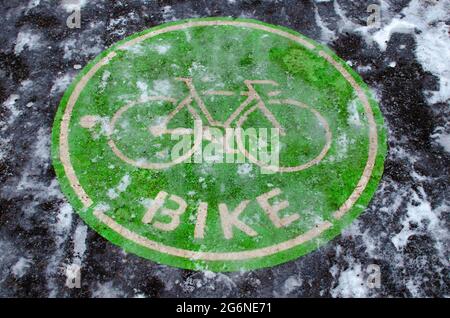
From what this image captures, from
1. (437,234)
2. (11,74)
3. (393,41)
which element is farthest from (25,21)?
(437,234)

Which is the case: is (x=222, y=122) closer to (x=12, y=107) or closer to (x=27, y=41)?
(x=12, y=107)

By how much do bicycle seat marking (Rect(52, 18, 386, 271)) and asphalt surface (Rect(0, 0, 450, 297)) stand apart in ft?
0.62

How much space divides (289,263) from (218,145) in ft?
5.88

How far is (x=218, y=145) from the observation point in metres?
5.93

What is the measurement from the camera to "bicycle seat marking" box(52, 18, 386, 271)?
5246 millimetres

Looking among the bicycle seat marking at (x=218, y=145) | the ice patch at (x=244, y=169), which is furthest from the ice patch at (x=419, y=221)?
the ice patch at (x=244, y=169)

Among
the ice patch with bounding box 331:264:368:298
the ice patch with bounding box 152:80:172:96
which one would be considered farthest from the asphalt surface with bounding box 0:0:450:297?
the ice patch with bounding box 152:80:172:96

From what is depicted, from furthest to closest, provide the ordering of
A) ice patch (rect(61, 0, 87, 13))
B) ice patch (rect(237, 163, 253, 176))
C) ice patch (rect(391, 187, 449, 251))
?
ice patch (rect(61, 0, 87, 13)), ice patch (rect(237, 163, 253, 176)), ice patch (rect(391, 187, 449, 251))

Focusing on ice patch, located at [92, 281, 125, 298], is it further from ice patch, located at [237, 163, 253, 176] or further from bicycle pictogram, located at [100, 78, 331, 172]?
ice patch, located at [237, 163, 253, 176]

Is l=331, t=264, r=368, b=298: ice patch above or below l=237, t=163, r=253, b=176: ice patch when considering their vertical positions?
below

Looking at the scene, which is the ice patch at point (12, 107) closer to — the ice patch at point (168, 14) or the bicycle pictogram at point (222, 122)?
the bicycle pictogram at point (222, 122)

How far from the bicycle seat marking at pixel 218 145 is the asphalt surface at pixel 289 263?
190mm

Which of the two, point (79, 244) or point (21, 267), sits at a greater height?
point (79, 244)

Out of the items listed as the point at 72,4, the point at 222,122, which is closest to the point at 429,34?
the point at 222,122
